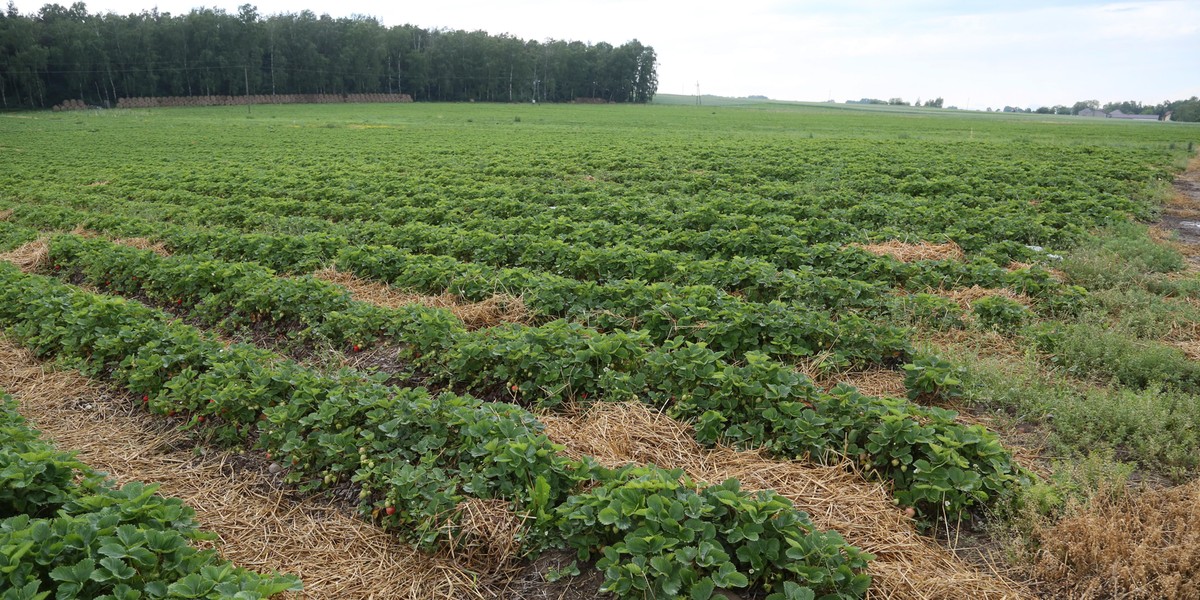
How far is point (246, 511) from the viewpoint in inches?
177

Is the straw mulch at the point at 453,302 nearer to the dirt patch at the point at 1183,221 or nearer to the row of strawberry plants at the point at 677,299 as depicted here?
the row of strawberry plants at the point at 677,299

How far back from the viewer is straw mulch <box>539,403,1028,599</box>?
3619mm

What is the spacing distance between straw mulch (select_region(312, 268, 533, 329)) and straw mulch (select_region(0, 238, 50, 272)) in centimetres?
512

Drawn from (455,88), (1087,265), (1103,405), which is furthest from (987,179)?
(455,88)

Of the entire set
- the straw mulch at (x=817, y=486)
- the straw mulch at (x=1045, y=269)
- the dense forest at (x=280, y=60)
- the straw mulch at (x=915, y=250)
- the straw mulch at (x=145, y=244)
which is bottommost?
the straw mulch at (x=817, y=486)

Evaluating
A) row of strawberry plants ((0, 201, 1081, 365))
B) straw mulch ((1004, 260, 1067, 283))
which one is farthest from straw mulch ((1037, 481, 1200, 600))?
straw mulch ((1004, 260, 1067, 283))

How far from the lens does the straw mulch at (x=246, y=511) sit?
3.85 metres

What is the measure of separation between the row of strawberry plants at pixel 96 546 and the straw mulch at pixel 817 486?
7.72 feet

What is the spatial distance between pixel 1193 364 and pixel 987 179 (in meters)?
13.6

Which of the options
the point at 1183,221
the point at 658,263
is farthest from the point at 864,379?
the point at 1183,221

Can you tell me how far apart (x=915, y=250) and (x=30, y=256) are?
46.9 feet

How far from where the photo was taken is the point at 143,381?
19.2 ft

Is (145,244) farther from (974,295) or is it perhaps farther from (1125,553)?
(1125,553)

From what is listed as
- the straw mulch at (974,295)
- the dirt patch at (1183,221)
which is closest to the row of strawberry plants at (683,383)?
the straw mulch at (974,295)
